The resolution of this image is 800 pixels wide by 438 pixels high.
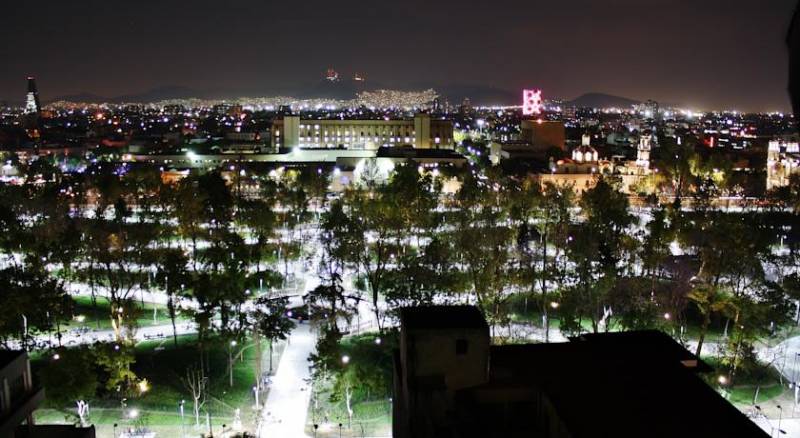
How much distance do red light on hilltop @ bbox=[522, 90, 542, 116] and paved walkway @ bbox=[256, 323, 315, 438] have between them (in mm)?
64669

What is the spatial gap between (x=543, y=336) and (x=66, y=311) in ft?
42.5

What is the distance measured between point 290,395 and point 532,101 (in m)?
69.1

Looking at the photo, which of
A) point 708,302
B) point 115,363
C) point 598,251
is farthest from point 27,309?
point 598,251

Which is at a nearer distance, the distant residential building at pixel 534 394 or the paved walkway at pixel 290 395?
the distant residential building at pixel 534 394

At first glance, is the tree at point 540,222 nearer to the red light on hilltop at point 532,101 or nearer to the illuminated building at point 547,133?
the illuminated building at point 547,133

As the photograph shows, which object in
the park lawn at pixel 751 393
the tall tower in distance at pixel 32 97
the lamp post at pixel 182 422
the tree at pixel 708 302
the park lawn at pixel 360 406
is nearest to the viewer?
the lamp post at pixel 182 422

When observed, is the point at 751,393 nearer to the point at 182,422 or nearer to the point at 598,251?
the point at 598,251

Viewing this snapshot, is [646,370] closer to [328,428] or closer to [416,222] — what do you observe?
[328,428]

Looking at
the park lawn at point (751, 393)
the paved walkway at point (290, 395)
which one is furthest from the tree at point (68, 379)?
the park lawn at point (751, 393)

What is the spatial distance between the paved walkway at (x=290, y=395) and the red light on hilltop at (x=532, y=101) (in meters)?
64.7

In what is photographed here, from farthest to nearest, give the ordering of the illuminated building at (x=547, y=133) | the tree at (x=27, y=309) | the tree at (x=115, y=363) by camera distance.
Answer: the illuminated building at (x=547, y=133) → the tree at (x=27, y=309) → the tree at (x=115, y=363)

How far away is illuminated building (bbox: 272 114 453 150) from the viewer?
64312 millimetres

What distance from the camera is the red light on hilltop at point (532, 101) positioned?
7874cm

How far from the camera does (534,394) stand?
382 inches
